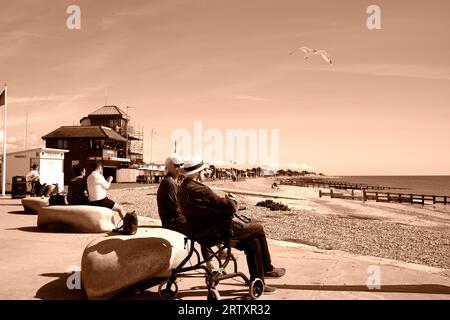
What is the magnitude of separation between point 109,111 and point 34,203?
61.2 metres

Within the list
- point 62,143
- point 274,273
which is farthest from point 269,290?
point 62,143

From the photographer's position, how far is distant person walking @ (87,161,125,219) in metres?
9.08

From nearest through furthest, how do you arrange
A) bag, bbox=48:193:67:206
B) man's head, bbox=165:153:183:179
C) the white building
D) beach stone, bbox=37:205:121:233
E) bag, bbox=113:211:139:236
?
bag, bbox=113:211:139:236 < man's head, bbox=165:153:183:179 < beach stone, bbox=37:205:121:233 < bag, bbox=48:193:67:206 < the white building

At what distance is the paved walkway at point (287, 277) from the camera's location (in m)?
4.57

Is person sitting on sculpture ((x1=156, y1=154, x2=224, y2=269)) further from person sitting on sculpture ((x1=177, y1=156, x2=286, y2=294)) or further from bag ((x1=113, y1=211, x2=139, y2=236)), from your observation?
person sitting on sculpture ((x1=177, y1=156, x2=286, y2=294))

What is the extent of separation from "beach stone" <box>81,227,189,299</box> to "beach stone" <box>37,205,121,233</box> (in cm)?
462

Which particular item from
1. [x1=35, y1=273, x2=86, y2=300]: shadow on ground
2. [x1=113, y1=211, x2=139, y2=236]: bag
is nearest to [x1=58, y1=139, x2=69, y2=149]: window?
[x1=35, y1=273, x2=86, y2=300]: shadow on ground

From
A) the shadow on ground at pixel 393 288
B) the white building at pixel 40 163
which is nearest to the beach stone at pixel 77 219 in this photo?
the shadow on ground at pixel 393 288

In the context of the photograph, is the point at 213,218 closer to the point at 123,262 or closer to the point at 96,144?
the point at 123,262

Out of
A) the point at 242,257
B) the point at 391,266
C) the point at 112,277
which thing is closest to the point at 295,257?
the point at 242,257
